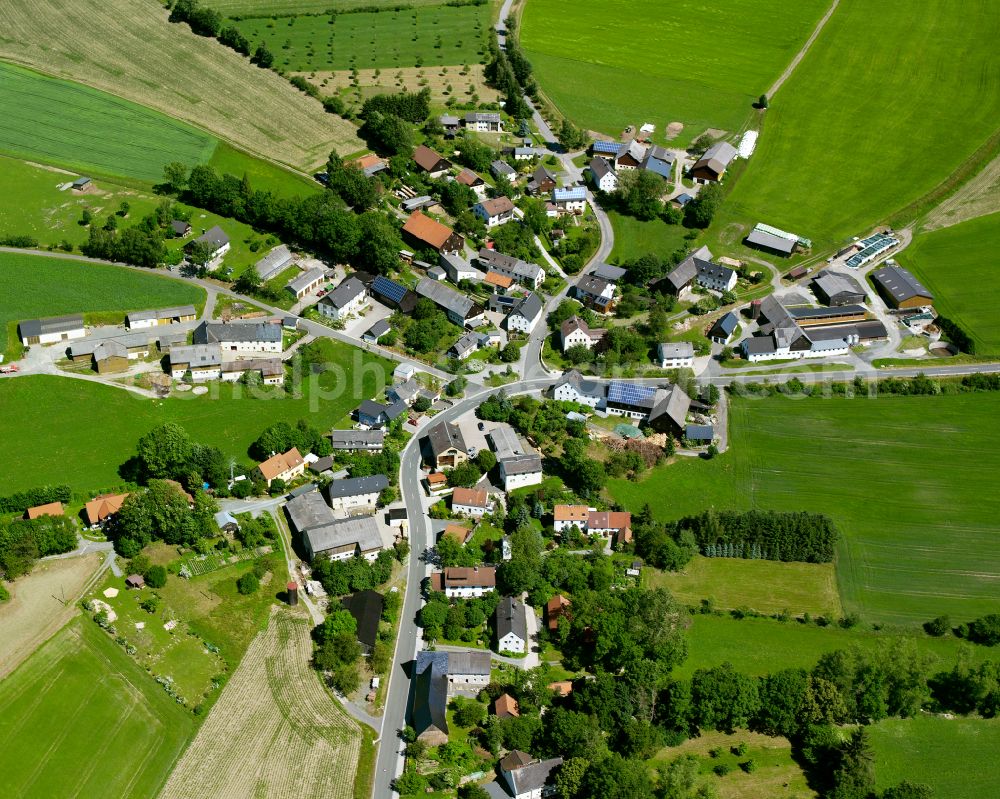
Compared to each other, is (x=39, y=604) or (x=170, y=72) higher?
(x=170, y=72)

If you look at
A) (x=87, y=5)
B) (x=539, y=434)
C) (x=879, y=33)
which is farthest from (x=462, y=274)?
(x=879, y=33)

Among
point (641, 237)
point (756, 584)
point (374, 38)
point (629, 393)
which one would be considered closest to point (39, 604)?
point (629, 393)

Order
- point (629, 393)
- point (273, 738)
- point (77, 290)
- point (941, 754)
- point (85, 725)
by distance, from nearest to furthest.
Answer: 1. point (85, 725)
2. point (273, 738)
3. point (941, 754)
4. point (629, 393)
5. point (77, 290)

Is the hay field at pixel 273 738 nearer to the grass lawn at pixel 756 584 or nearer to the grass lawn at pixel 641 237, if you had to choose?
the grass lawn at pixel 756 584

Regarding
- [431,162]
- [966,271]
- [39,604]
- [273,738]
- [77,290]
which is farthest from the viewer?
[431,162]

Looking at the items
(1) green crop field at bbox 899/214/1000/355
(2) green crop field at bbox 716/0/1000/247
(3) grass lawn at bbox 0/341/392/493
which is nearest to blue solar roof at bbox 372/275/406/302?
(3) grass lawn at bbox 0/341/392/493

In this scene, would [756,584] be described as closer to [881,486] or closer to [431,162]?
[881,486]
